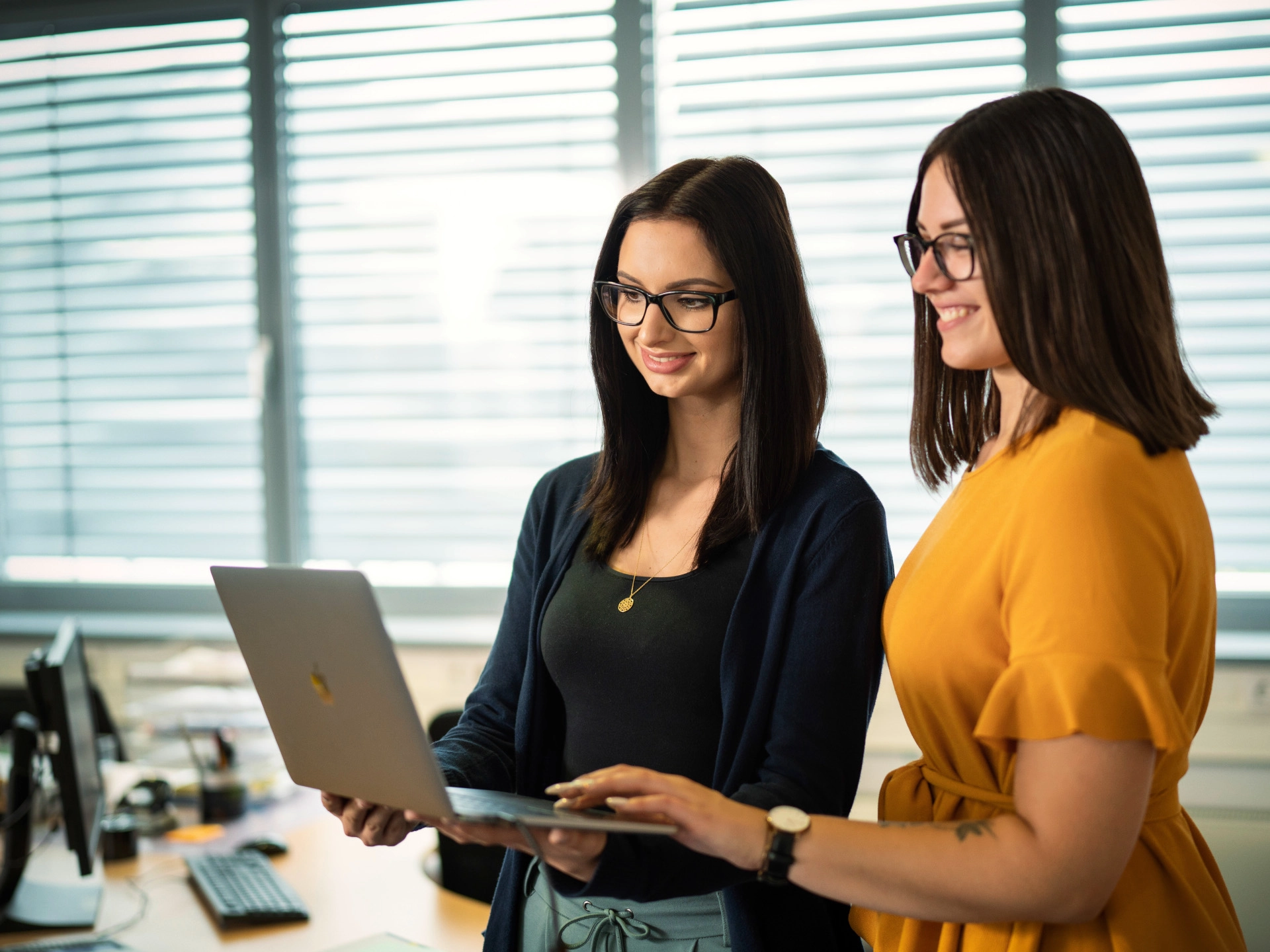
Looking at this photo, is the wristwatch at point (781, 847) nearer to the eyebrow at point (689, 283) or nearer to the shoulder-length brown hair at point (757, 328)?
the shoulder-length brown hair at point (757, 328)

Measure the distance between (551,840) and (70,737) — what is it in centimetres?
117

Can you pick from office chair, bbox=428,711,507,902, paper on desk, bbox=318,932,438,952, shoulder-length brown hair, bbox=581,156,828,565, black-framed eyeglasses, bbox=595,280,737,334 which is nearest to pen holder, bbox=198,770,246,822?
office chair, bbox=428,711,507,902

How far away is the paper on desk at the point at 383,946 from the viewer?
Result: 1572mm

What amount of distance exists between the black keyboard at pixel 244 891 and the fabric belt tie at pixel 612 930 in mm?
677

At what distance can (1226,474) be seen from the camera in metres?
2.81

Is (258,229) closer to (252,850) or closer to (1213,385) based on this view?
(252,850)

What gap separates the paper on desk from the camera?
157cm

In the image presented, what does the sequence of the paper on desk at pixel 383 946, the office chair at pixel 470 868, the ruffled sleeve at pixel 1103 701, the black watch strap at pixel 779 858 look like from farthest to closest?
1. the office chair at pixel 470 868
2. the paper on desk at pixel 383 946
3. the black watch strap at pixel 779 858
4. the ruffled sleeve at pixel 1103 701

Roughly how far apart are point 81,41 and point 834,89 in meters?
2.58

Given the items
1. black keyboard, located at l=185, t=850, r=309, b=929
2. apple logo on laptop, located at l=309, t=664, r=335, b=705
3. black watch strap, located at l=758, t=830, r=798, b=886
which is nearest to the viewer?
black watch strap, located at l=758, t=830, r=798, b=886

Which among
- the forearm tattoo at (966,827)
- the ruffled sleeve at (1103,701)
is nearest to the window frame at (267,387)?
the forearm tattoo at (966,827)

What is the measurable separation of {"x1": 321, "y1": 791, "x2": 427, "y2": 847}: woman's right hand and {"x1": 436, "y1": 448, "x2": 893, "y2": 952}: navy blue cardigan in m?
0.16

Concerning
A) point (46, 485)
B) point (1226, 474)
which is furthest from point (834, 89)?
point (46, 485)

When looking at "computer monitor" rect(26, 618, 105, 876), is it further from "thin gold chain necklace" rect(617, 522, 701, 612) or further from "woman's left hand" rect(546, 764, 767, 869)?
"woman's left hand" rect(546, 764, 767, 869)
